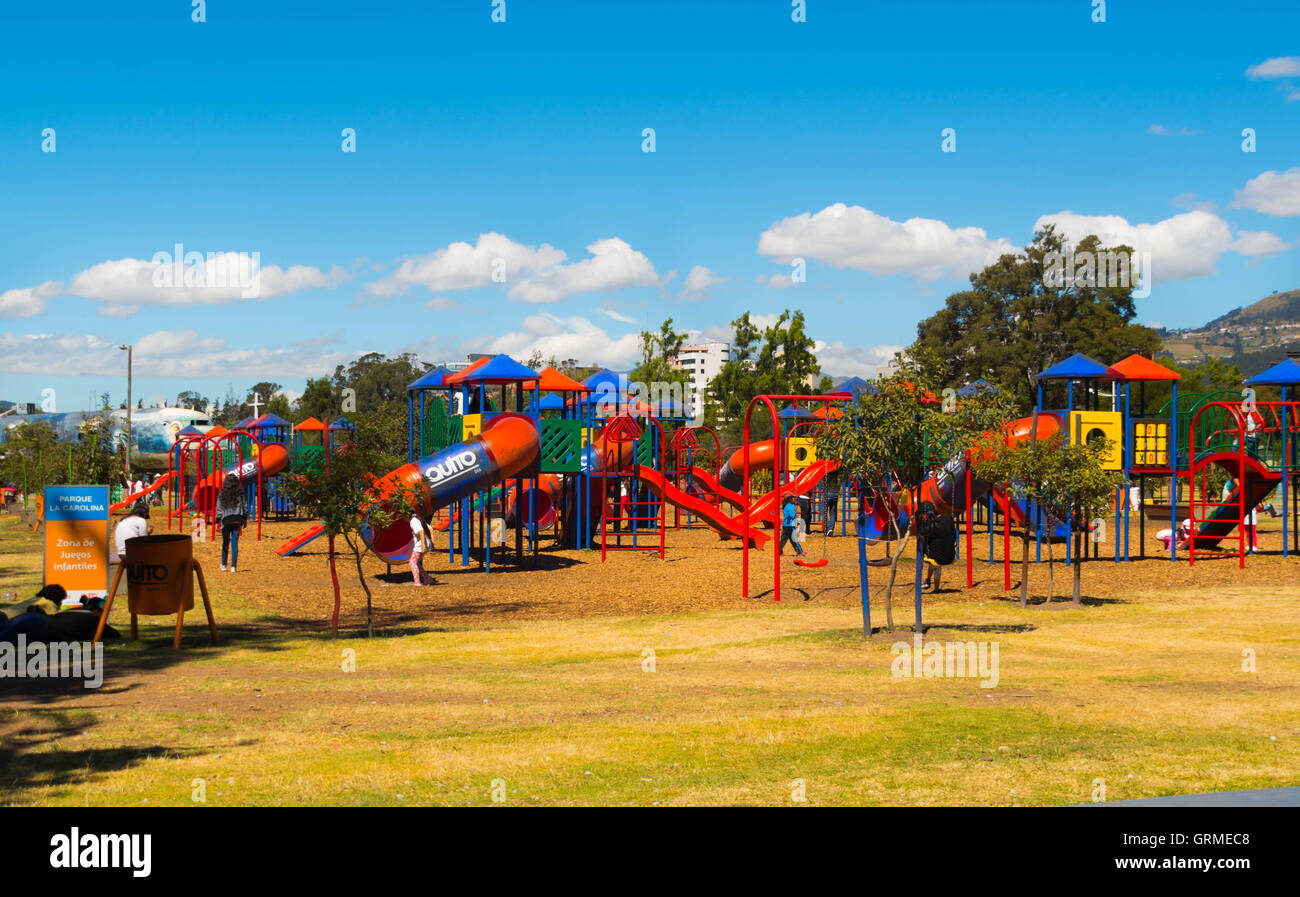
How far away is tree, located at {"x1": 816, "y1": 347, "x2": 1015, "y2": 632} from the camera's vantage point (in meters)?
14.9

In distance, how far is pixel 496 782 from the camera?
8.40m

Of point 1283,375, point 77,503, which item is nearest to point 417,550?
point 77,503

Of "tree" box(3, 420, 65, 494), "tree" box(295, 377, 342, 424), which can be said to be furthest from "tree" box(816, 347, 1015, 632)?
"tree" box(295, 377, 342, 424)

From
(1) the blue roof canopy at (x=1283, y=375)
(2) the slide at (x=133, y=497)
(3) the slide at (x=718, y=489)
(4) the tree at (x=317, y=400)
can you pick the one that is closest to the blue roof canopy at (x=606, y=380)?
(3) the slide at (x=718, y=489)

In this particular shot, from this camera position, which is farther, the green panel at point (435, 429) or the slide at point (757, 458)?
the slide at point (757, 458)

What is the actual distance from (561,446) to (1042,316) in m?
57.7

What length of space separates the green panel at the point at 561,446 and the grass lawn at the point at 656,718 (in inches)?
387

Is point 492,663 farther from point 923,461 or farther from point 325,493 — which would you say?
point 923,461

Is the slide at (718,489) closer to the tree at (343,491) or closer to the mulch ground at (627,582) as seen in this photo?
the mulch ground at (627,582)

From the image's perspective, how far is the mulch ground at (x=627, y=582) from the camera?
65.2ft

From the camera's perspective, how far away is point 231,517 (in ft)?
83.1

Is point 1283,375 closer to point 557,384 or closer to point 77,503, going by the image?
point 557,384

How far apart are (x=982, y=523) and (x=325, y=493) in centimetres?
2817
